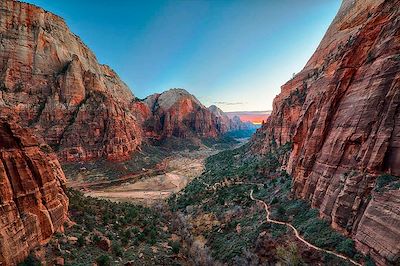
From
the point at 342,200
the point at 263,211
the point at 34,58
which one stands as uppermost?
→ the point at 34,58

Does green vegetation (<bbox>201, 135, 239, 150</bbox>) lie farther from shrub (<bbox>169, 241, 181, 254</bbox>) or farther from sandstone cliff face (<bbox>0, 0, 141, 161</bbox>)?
shrub (<bbox>169, 241, 181, 254</bbox>)

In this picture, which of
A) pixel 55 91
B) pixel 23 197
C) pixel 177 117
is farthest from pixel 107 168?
pixel 177 117

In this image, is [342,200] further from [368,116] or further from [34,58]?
[34,58]

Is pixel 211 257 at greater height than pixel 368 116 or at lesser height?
lesser

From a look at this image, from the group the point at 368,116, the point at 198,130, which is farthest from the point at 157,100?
the point at 368,116

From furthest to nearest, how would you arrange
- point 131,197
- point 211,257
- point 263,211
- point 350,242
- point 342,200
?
point 131,197 < point 263,211 < point 211,257 < point 342,200 < point 350,242

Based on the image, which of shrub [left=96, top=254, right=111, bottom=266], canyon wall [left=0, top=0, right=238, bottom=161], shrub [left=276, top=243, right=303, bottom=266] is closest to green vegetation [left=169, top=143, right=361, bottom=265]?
shrub [left=276, top=243, right=303, bottom=266]
